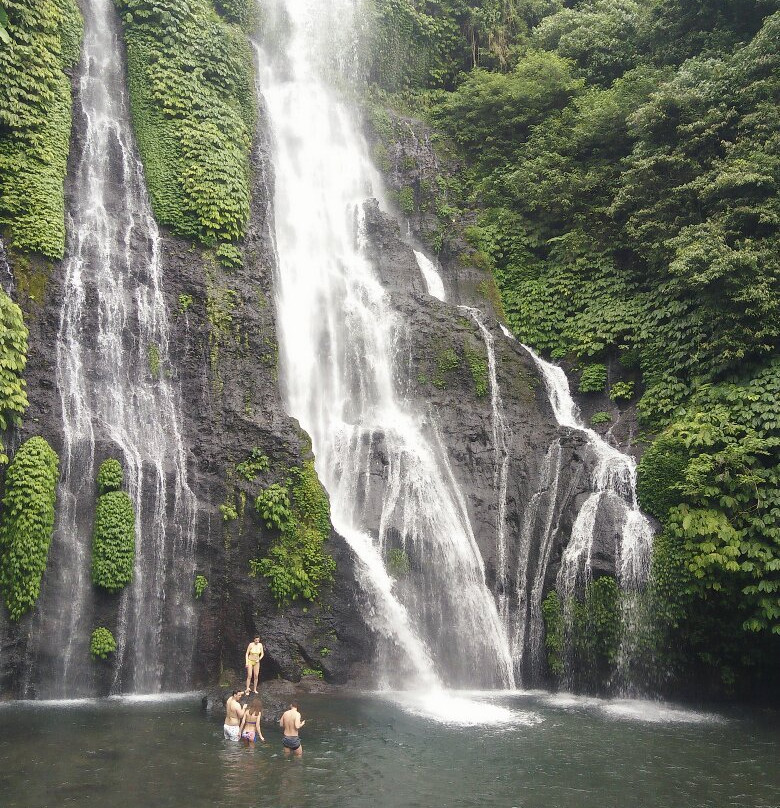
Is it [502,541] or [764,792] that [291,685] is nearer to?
[502,541]

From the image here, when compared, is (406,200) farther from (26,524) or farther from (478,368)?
(26,524)

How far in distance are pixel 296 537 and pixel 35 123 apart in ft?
41.8

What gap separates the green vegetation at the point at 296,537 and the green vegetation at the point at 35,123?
792cm

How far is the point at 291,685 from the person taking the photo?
1438cm

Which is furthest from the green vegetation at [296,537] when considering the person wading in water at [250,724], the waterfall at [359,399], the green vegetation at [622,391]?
the green vegetation at [622,391]

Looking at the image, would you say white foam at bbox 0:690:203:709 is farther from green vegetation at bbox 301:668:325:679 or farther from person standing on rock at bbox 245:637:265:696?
green vegetation at bbox 301:668:325:679

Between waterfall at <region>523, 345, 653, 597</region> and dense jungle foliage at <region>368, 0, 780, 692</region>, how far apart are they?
40cm

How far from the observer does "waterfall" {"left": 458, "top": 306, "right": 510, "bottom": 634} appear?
1648cm

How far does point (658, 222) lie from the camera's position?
19.8 meters

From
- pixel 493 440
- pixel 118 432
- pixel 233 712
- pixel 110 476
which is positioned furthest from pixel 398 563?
pixel 118 432

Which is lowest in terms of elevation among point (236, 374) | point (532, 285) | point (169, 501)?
point (169, 501)

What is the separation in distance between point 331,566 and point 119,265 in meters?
9.21

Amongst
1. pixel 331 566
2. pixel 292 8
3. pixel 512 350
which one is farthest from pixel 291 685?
pixel 292 8

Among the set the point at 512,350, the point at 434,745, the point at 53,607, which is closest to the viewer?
the point at 434,745
